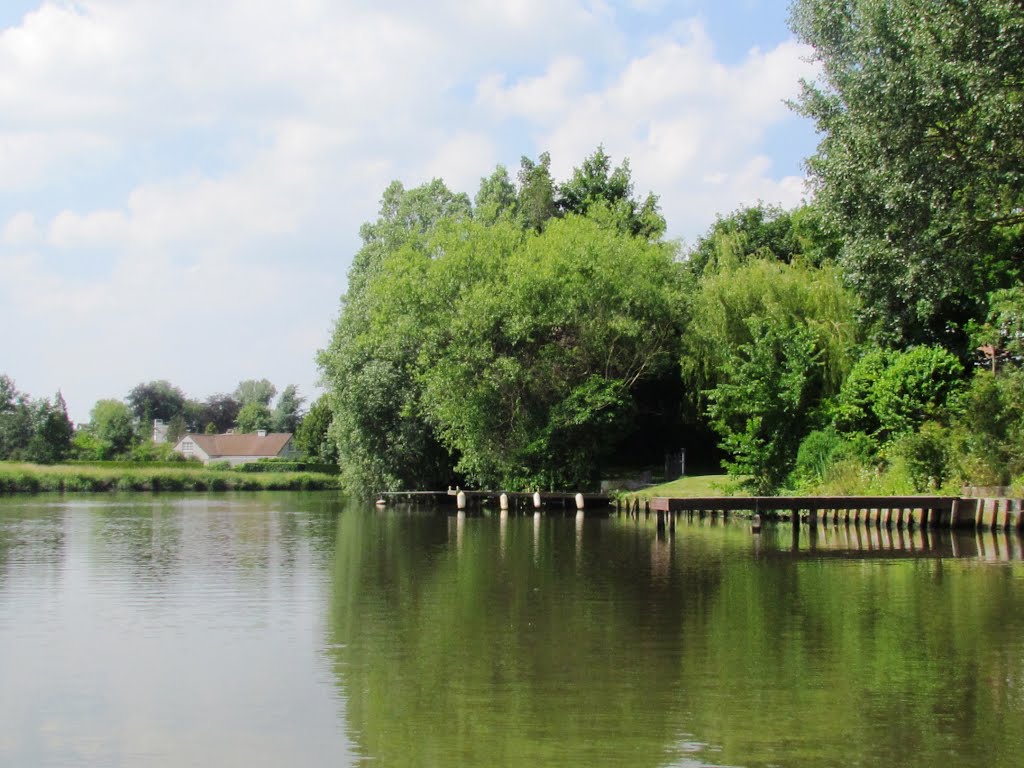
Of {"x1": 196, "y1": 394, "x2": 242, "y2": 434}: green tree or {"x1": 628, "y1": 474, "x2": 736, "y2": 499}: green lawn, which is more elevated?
{"x1": 196, "y1": 394, "x2": 242, "y2": 434}: green tree

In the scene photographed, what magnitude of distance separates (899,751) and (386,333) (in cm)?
3952

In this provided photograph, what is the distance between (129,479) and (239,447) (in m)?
57.3

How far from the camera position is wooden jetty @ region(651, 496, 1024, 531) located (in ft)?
80.8

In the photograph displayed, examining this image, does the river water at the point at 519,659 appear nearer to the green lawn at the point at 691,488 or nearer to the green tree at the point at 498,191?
the green lawn at the point at 691,488

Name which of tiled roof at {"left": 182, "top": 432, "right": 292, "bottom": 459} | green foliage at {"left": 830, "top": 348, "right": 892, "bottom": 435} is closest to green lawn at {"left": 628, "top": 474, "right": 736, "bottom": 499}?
green foliage at {"left": 830, "top": 348, "right": 892, "bottom": 435}

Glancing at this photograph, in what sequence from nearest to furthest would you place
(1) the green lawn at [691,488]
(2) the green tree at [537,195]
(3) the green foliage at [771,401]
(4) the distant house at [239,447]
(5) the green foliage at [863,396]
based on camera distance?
1. (5) the green foliage at [863,396]
2. (3) the green foliage at [771,401]
3. (1) the green lawn at [691,488]
4. (2) the green tree at [537,195]
5. (4) the distant house at [239,447]

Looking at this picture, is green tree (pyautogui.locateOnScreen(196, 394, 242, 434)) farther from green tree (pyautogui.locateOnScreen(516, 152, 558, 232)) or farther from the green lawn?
the green lawn

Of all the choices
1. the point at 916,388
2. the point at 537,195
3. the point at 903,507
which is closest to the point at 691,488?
the point at 916,388

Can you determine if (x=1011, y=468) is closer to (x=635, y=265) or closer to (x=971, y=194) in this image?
(x=971, y=194)

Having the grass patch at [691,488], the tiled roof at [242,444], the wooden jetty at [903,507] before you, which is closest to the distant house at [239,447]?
the tiled roof at [242,444]

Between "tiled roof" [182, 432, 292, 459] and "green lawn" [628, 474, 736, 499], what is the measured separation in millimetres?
86371

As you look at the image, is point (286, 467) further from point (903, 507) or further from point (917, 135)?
point (917, 135)

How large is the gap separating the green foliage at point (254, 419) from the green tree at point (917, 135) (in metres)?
118

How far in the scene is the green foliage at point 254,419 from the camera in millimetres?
137250
